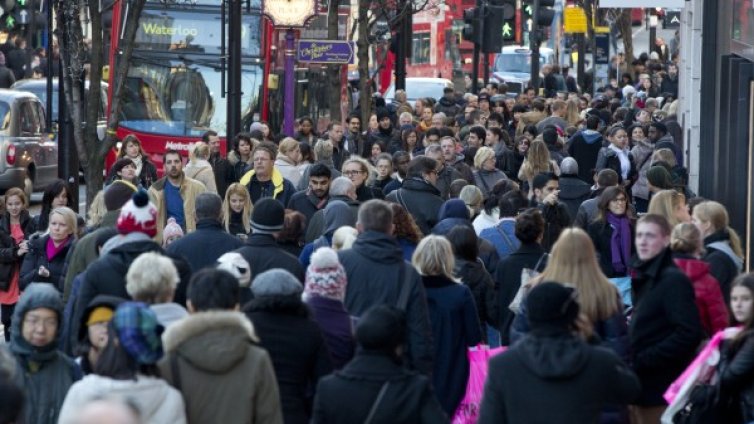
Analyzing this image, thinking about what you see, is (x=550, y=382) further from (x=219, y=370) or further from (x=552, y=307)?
(x=219, y=370)

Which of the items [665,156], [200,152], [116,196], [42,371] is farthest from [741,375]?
[200,152]

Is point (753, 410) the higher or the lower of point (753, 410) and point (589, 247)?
the lower

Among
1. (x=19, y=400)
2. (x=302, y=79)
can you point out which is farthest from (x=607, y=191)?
(x=302, y=79)

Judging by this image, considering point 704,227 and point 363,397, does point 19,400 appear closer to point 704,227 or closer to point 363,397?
point 363,397

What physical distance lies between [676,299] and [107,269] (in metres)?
2.71

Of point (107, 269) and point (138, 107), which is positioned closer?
point (107, 269)

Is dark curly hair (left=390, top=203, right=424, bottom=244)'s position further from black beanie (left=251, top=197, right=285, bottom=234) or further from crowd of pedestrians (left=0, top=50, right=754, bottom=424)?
black beanie (left=251, top=197, right=285, bottom=234)

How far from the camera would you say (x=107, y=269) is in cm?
888

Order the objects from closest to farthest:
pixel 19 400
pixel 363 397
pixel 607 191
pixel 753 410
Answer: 1. pixel 19 400
2. pixel 363 397
3. pixel 753 410
4. pixel 607 191

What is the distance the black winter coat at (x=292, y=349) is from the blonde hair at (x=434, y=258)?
1879 millimetres

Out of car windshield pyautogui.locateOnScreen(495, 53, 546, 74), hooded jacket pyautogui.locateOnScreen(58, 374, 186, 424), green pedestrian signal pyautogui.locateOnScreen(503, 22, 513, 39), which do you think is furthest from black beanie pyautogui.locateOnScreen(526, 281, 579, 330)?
car windshield pyautogui.locateOnScreen(495, 53, 546, 74)

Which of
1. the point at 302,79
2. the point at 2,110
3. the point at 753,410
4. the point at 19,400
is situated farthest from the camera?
the point at 302,79

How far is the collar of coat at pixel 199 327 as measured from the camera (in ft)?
23.1

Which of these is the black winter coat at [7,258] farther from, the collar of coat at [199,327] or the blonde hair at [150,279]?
the collar of coat at [199,327]
